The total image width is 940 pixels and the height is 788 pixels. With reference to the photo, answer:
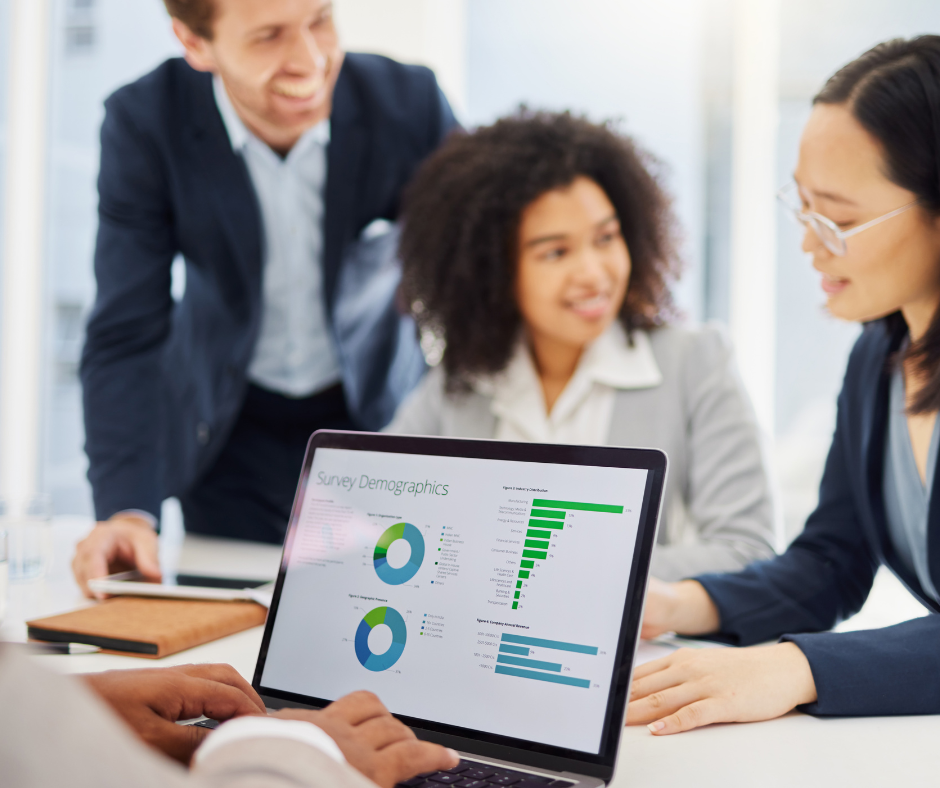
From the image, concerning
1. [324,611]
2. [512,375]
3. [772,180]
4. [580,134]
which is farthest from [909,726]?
[772,180]

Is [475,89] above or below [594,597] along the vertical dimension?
above

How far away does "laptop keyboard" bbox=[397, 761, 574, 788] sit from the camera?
0.61 m

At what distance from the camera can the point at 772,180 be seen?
2854 mm

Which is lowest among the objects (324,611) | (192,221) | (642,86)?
(324,611)

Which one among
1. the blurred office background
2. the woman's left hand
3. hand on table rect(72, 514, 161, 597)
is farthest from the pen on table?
the blurred office background

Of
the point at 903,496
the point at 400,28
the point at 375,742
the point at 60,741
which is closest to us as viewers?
the point at 60,741

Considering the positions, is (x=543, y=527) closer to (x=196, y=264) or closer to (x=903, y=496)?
(x=903, y=496)

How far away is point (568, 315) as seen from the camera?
158 cm

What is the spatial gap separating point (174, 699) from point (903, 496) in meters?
0.90

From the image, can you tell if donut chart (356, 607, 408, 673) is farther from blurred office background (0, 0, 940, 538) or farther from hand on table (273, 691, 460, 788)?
blurred office background (0, 0, 940, 538)

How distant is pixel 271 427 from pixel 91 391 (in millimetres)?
364

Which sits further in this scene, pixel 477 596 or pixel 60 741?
pixel 477 596

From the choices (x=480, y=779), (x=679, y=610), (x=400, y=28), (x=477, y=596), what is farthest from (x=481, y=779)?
(x=400, y=28)

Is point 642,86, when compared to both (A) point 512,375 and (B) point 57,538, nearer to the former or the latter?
(A) point 512,375
